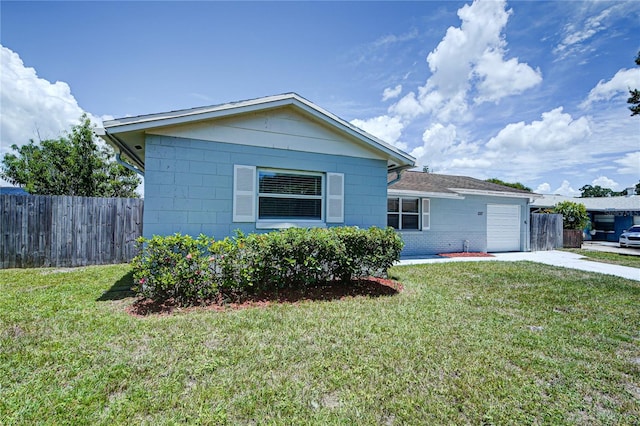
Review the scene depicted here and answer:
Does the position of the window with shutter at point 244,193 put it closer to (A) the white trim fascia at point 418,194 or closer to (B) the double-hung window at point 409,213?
(A) the white trim fascia at point 418,194

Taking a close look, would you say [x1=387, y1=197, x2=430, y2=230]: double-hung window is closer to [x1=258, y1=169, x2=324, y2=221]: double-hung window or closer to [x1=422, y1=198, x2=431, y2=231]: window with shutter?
[x1=422, y1=198, x2=431, y2=231]: window with shutter

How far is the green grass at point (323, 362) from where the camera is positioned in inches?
95.3

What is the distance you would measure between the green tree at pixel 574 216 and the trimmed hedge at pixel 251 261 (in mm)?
18144

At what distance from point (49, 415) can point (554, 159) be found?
33.0 metres

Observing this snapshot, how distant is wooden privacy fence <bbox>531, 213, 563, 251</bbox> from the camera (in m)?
15.4

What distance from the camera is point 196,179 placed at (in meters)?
6.18

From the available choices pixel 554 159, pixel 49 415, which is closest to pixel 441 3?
pixel 49 415

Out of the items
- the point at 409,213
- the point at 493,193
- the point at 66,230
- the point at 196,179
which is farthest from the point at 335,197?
the point at 493,193

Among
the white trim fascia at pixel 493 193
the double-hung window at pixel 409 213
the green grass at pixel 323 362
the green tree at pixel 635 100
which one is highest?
the green tree at pixel 635 100

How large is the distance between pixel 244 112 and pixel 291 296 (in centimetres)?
412

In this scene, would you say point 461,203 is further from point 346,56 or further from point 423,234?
point 346,56

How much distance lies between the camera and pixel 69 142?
13562 millimetres

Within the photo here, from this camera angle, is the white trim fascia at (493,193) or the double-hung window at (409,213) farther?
the white trim fascia at (493,193)

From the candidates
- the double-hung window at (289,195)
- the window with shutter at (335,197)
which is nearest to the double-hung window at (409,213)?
the window with shutter at (335,197)
